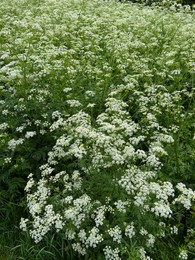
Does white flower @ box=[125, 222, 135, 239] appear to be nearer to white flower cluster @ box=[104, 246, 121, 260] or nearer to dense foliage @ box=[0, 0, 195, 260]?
dense foliage @ box=[0, 0, 195, 260]

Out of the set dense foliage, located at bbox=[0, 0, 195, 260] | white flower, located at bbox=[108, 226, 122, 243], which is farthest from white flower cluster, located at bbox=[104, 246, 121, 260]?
white flower, located at bbox=[108, 226, 122, 243]

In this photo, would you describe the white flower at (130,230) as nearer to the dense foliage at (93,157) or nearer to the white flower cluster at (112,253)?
the dense foliage at (93,157)

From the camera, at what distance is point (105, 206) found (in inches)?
154

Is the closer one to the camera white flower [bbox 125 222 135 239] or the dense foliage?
white flower [bbox 125 222 135 239]

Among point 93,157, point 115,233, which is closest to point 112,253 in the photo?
point 115,233

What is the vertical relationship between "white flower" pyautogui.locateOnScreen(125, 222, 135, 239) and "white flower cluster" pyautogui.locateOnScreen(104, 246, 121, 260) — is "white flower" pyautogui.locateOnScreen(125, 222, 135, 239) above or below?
above

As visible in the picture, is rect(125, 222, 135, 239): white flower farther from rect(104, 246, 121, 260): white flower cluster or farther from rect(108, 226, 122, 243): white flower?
rect(104, 246, 121, 260): white flower cluster

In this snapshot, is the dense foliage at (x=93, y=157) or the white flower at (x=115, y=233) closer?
the white flower at (x=115, y=233)

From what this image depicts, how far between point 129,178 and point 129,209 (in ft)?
1.04

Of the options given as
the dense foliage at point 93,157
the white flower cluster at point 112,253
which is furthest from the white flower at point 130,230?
the white flower cluster at point 112,253

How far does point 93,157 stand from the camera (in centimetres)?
398

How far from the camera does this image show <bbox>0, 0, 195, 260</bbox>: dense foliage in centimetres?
374

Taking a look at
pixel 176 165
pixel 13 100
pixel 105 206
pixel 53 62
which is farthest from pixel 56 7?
pixel 105 206

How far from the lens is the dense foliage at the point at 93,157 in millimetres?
3740
